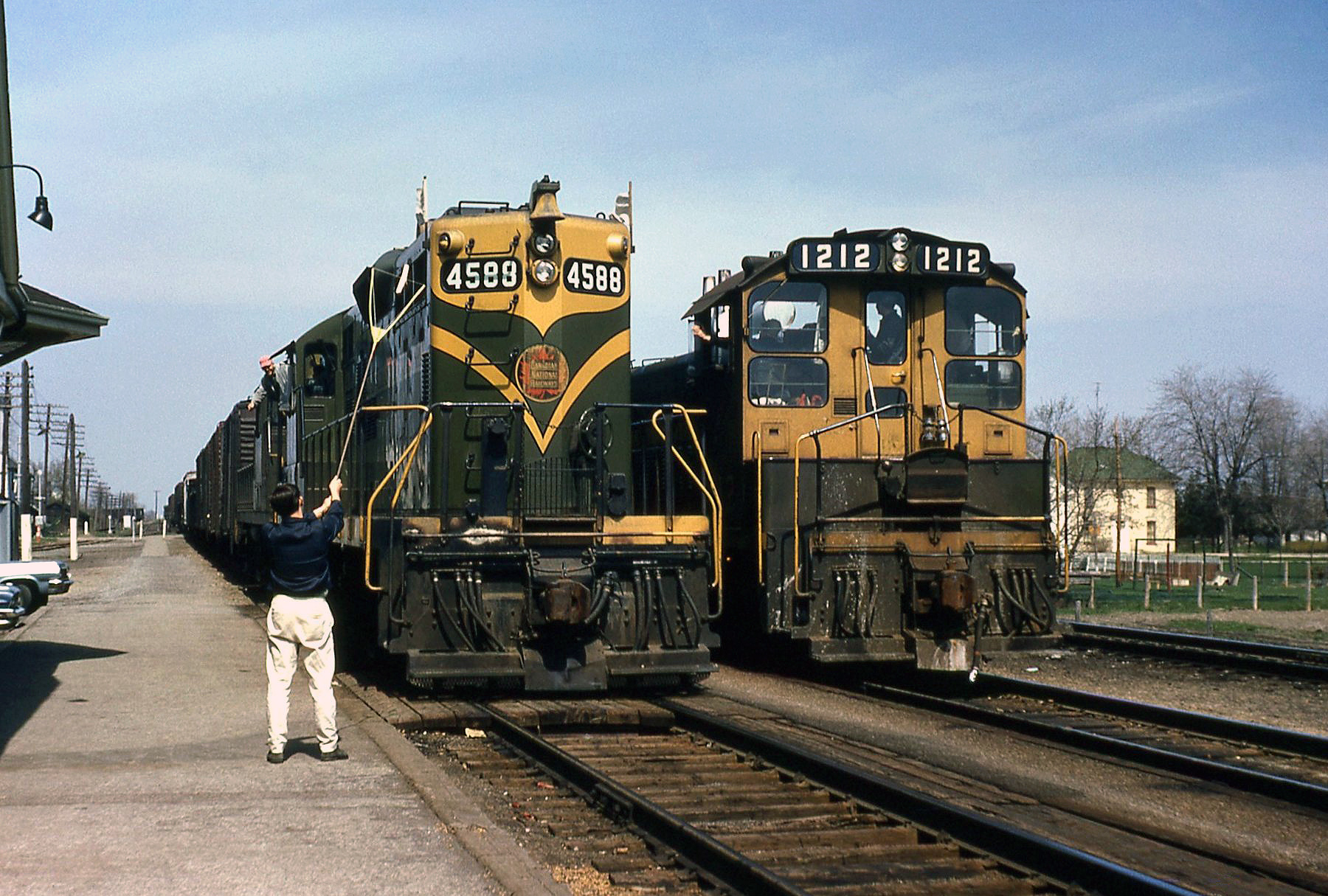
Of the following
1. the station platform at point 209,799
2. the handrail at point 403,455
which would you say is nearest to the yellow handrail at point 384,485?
the handrail at point 403,455

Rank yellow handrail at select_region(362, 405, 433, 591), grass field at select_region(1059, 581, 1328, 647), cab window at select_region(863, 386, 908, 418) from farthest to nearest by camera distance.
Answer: grass field at select_region(1059, 581, 1328, 647)
cab window at select_region(863, 386, 908, 418)
yellow handrail at select_region(362, 405, 433, 591)

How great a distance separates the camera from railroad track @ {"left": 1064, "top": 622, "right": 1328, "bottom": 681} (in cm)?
1257

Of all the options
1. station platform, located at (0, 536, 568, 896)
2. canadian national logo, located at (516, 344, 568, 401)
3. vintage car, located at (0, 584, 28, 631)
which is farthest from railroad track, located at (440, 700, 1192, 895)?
vintage car, located at (0, 584, 28, 631)

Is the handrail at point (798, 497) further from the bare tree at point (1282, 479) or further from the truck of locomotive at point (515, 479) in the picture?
the bare tree at point (1282, 479)

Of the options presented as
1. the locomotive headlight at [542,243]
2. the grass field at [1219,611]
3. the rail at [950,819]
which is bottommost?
the grass field at [1219,611]

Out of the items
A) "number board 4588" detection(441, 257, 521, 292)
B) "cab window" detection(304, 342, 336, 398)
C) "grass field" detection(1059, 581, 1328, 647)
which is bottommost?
"grass field" detection(1059, 581, 1328, 647)

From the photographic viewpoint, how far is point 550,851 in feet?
19.4

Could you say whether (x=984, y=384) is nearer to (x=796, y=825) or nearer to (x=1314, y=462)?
(x=796, y=825)

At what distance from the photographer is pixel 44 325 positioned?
10.7 meters

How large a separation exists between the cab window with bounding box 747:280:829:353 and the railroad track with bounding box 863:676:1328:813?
3085 millimetres

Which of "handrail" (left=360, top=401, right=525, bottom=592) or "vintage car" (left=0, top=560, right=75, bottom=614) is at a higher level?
"handrail" (left=360, top=401, right=525, bottom=592)

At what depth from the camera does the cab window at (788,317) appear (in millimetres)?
12031

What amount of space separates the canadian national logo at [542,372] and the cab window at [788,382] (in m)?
1.85

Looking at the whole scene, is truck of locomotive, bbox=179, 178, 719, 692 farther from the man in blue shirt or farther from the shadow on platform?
the shadow on platform
